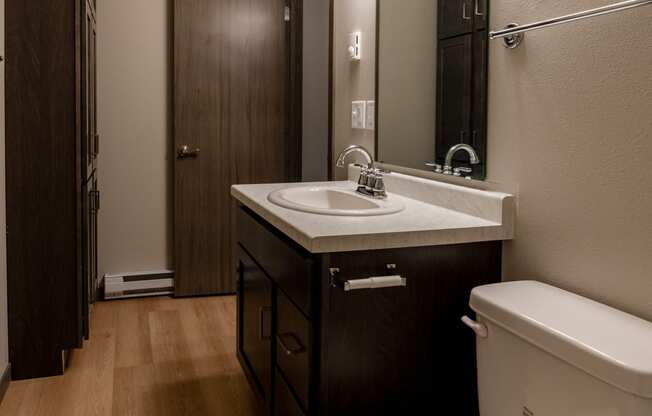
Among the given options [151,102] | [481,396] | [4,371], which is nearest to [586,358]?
[481,396]

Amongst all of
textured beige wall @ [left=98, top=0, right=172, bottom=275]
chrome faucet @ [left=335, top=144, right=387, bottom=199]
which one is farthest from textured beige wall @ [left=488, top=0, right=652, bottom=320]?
textured beige wall @ [left=98, top=0, right=172, bottom=275]

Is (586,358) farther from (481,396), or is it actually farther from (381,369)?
(381,369)

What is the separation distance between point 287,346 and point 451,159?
726 mm

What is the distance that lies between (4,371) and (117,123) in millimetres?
1604

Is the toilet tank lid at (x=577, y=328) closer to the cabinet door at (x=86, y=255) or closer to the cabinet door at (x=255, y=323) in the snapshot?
the cabinet door at (x=255, y=323)

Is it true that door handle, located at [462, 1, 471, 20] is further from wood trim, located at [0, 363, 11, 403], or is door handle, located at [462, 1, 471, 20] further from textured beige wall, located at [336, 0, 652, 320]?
wood trim, located at [0, 363, 11, 403]

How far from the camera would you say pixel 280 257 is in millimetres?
1747

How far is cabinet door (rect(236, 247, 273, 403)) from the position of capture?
194 centimetres

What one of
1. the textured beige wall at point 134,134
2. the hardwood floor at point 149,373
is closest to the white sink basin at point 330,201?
the hardwood floor at point 149,373

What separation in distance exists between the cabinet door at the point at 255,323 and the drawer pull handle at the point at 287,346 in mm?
131

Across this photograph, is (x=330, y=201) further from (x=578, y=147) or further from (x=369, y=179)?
(x=578, y=147)

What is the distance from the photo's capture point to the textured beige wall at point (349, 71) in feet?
8.42

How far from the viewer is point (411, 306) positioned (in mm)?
1557

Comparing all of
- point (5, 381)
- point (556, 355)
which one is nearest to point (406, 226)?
point (556, 355)
